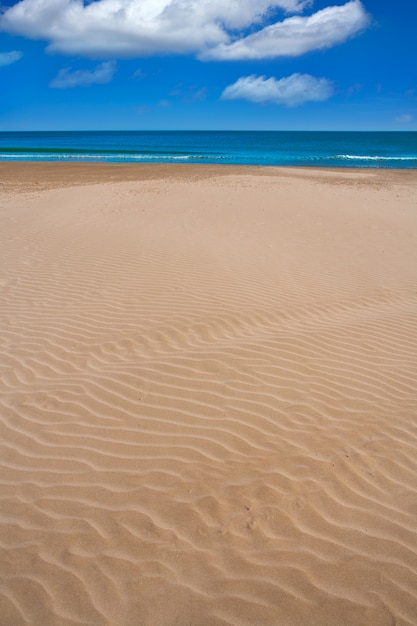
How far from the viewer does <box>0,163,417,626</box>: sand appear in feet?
8.42

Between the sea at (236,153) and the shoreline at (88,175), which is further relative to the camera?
the sea at (236,153)

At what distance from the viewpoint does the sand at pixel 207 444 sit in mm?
2566

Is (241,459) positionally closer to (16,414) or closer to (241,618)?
(241,618)

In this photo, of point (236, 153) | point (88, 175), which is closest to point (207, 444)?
point (88, 175)

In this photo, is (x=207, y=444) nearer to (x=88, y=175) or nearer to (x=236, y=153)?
(x=88, y=175)

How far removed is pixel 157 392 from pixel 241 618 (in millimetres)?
2249

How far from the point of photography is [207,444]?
3703 millimetres

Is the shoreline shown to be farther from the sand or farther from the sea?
the sand

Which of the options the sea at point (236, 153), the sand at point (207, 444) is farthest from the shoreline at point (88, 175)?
the sand at point (207, 444)

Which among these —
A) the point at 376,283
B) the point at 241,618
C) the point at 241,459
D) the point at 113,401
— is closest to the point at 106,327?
the point at 113,401

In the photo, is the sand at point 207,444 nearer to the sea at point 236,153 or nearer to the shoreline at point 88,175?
the shoreline at point 88,175

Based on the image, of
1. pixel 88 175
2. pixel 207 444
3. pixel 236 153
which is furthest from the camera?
pixel 236 153

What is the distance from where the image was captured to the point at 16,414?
4129 millimetres

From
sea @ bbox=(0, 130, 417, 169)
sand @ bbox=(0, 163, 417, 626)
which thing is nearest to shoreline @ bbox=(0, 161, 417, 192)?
sea @ bbox=(0, 130, 417, 169)
